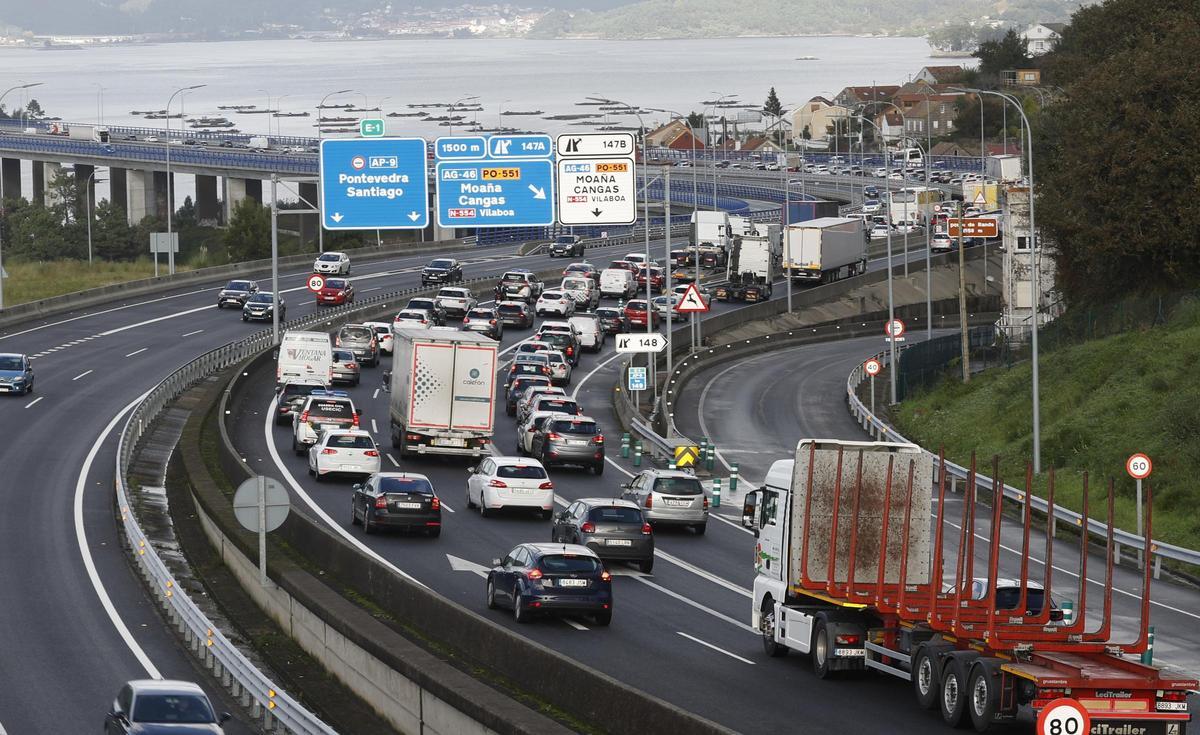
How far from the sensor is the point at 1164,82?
61375 millimetres

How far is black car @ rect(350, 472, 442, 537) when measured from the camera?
112ft

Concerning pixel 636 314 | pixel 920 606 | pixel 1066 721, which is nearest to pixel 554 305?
pixel 636 314

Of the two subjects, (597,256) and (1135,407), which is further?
(597,256)

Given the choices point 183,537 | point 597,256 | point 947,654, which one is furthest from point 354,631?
point 597,256

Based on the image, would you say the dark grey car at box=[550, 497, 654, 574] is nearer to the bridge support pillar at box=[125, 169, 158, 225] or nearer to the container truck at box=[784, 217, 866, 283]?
the container truck at box=[784, 217, 866, 283]

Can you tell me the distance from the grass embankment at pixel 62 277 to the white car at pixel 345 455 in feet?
167

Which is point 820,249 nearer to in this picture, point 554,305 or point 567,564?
point 554,305

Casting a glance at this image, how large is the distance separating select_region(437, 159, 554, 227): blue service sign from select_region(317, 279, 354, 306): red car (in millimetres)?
40747

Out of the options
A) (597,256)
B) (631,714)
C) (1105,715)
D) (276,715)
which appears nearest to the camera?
(631,714)

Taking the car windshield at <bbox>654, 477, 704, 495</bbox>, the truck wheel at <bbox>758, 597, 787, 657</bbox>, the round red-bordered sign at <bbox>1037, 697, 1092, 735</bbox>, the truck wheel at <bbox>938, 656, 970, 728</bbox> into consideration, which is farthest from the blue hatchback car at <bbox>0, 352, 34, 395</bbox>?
the round red-bordered sign at <bbox>1037, 697, 1092, 735</bbox>

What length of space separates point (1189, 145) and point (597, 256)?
60.1 metres

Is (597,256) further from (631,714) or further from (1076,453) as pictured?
(631,714)

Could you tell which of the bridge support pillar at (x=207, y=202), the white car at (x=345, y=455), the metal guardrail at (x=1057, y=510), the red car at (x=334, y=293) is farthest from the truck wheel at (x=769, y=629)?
the bridge support pillar at (x=207, y=202)

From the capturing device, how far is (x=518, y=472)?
3734 centimetres
